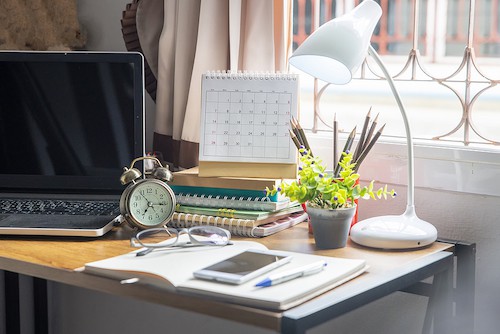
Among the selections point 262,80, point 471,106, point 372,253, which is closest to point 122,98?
point 262,80

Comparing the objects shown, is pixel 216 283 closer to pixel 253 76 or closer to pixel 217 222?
pixel 217 222

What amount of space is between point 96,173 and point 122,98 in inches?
6.8

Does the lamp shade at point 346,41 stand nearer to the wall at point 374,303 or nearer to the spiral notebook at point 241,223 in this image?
the spiral notebook at point 241,223

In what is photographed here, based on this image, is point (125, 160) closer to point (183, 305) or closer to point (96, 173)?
point (96, 173)

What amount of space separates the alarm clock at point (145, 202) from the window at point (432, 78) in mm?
440

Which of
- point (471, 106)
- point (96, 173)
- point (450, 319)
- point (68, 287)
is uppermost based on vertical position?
point (471, 106)

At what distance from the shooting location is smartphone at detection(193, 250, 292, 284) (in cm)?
117

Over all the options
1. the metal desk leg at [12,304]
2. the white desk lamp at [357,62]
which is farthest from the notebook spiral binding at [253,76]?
the metal desk leg at [12,304]

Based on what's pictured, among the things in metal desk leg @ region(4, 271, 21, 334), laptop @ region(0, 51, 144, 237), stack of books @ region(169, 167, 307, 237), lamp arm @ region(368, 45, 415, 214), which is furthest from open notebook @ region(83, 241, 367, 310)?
metal desk leg @ region(4, 271, 21, 334)

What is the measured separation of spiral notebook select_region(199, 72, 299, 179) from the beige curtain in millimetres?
176

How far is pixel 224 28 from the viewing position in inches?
73.0

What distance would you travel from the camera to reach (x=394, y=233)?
4.66 ft

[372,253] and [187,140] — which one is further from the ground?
[187,140]

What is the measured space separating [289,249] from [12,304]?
→ 41.6 inches
